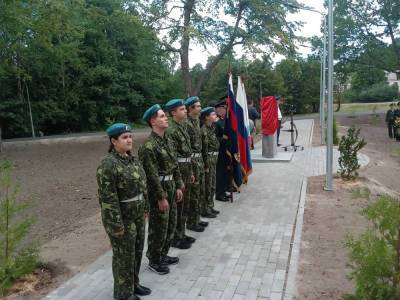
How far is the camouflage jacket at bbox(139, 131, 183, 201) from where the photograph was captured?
14.0ft

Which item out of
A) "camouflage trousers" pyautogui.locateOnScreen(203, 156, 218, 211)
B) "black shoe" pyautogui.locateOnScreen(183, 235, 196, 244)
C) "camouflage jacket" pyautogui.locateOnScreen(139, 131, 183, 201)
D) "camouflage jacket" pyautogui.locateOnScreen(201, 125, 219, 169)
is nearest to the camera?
"camouflage jacket" pyautogui.locateOnScreen(139, 131, 183, 201)

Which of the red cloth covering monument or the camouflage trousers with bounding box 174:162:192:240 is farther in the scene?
the red cloth covering monument

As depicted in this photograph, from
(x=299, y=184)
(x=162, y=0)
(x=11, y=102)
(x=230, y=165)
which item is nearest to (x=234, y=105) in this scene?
(x=230, y=165)

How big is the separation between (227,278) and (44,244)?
112 inches

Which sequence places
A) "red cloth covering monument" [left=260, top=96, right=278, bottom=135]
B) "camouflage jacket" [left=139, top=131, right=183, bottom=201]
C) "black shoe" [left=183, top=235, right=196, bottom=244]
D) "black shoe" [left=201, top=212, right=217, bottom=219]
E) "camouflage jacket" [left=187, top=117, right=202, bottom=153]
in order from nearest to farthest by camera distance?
"camouflage jacket" [left=139, top=131, right=183, bottom=201] < "black shoe" [left=183, top=235, right=196, bottom=244] < "camouflage jacket" [left=187, top=117, right=202, bottom=153] < "black shoe" [left=201, top=212, right=217, bottom=219] < "red cloth covering monument" [left=260, top=96, right=278, bottom=135]

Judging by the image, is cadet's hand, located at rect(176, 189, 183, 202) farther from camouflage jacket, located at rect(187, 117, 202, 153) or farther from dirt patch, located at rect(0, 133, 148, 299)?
dirt patch, located at rect(0, 133, 148, 299)

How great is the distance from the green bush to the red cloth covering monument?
24141mm

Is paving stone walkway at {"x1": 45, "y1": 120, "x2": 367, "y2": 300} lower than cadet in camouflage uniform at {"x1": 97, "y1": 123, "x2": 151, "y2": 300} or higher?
lower

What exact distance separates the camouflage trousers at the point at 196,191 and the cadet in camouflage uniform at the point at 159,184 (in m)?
0.80

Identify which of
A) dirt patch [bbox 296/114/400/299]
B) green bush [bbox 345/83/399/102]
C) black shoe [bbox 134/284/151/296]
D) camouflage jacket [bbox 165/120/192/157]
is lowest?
dirt patch [bbox 296/114/400/299]

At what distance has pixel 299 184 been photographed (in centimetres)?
888

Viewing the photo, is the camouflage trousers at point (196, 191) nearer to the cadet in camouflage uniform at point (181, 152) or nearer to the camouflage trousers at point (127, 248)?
the cadet in camouflage uniform at point (181, 152)

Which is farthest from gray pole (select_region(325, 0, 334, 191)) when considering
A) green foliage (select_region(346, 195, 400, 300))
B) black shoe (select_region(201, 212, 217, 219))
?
green foliage (select_region(346, 195, 400, 300))

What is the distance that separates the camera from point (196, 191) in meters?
5.52
